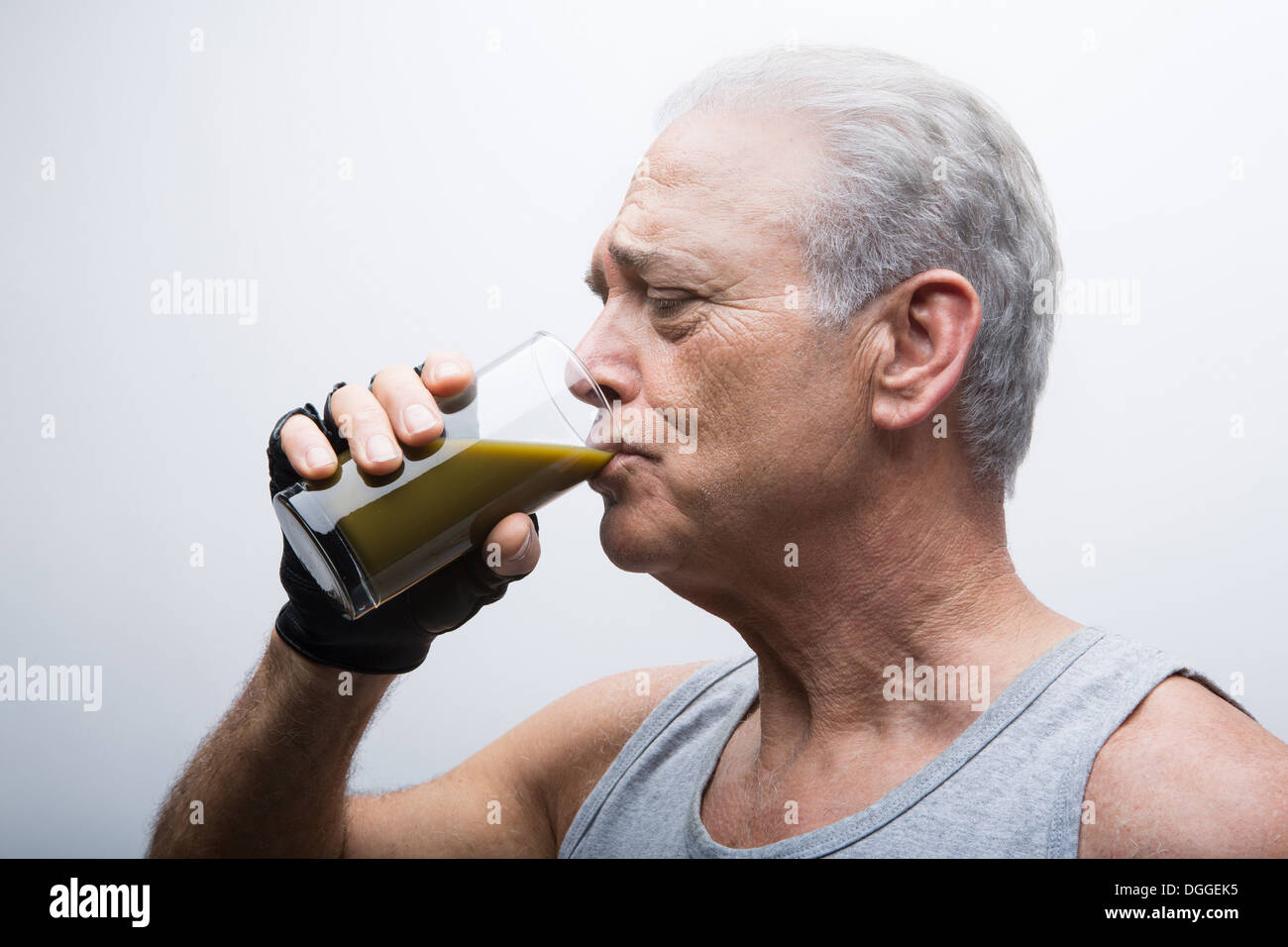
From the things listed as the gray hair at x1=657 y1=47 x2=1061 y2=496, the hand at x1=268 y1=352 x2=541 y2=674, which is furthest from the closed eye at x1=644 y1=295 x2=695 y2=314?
the hand at x1=268 y1=352 x2=541 y2=674

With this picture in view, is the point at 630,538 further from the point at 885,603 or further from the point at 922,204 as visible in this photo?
the point at 922,204

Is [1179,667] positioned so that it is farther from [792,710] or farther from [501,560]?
[501,560]

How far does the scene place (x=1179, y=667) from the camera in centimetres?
143

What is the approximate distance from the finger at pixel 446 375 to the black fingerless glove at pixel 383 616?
36cm

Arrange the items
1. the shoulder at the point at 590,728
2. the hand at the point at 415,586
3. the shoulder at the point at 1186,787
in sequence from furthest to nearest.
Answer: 1. the shoulder at the point at 590,728
2. the hand at the point at 415,586
3. the shoulder at the point at 1186,787

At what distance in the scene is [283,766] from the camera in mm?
1886

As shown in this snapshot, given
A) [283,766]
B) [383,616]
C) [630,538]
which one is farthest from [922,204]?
[283,766]

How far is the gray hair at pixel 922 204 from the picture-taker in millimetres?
1568

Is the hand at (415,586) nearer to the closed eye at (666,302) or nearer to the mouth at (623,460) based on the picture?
the mouth at (623,460)

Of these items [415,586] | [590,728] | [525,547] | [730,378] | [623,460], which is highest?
[730,378]

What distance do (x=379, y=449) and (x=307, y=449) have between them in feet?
0.43

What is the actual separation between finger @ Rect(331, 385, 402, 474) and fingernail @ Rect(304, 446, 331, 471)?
0.03 m

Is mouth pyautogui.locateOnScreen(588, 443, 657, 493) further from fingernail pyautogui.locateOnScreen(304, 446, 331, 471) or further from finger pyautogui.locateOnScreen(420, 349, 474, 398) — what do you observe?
fingernail pyautogui.locateOnScreen(304, 446, 331, 471)

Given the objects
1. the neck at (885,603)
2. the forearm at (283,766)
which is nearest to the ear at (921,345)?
the neck at (885,603)
